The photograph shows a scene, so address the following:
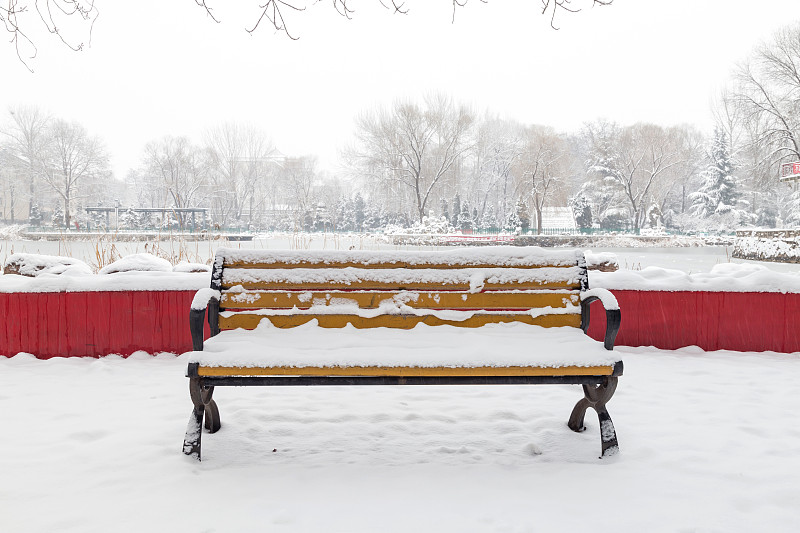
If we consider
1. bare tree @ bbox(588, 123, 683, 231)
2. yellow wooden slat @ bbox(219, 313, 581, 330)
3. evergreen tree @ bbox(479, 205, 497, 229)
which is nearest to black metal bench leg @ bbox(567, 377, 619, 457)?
yellow wooden slat @ bbox(219, 313, 581, 330)

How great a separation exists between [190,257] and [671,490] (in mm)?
7682

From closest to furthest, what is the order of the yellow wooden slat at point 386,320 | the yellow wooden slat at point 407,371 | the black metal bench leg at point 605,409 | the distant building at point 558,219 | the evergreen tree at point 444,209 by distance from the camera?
1. the yellow wooden slat at point 407,371
2. the black metal bench leg at point 605,409
3. the yellow wooden slat at point 386,320
4. the evergreen tree at point 444,209
5. the distant building at point 558,219

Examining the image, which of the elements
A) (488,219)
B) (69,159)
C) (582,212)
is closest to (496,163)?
(488,219)

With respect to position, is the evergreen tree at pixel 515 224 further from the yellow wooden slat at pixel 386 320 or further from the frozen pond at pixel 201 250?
the yellow wooden slat at pixel 386 320

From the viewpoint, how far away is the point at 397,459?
2322 mm

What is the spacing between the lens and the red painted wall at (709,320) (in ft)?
13.8

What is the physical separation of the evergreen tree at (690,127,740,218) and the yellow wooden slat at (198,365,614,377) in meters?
42.5

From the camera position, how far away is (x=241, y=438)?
2533 millimetres

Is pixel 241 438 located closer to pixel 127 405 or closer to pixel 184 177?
pixel 127 405

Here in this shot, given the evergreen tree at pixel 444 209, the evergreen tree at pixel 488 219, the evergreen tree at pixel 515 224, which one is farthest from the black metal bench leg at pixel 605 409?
the evergreen tree at pixel 488 219

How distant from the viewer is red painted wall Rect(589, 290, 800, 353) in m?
4.20

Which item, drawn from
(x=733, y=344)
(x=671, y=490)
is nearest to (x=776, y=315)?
(x=733, y=344)

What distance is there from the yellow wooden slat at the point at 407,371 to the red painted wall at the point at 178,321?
217cm

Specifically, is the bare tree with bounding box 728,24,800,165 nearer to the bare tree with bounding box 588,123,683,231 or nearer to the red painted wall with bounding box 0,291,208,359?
the bare tree with bounding box 588,123,683,231
